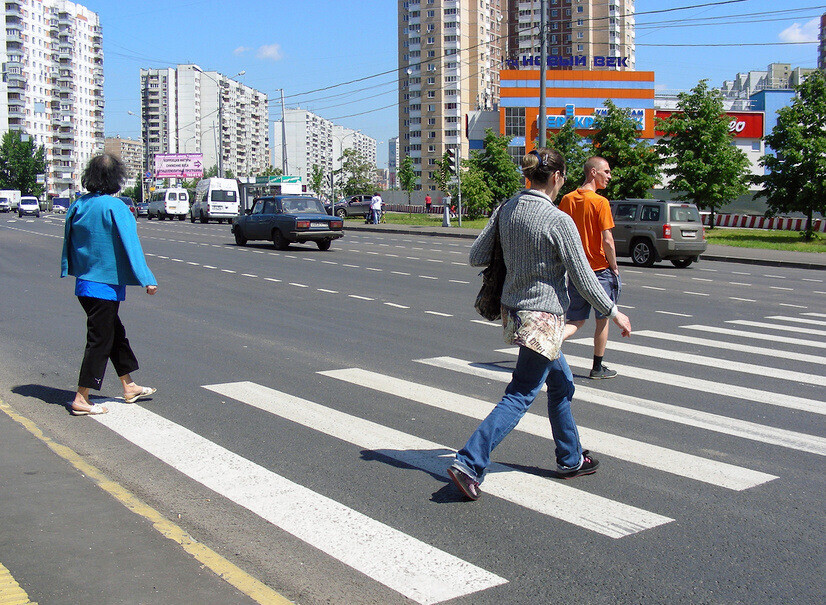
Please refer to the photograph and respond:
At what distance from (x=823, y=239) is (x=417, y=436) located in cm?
3323

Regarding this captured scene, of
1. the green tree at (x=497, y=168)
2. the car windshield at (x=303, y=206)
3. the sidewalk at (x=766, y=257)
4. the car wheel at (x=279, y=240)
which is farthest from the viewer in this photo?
the green tree at (x=497, y=168)

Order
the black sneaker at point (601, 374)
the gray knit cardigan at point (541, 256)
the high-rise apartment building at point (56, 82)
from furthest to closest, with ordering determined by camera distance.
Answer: the high-rise apartment building at point (56, 82), the black sneaker at point (601, 374), the gray knit cardigan at point (541, 256)

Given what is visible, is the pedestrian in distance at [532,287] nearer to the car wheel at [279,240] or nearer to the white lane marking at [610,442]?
the white lane marking at [610,442]

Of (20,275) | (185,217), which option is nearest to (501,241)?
(20,275)

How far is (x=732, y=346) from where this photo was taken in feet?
31.3

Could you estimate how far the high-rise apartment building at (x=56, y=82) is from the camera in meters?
134

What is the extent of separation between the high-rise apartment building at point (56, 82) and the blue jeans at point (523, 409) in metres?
144

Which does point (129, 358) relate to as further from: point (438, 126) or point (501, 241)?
point (438, 126)

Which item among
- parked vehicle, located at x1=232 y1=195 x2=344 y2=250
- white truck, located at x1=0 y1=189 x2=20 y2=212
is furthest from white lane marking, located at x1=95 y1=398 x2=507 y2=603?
white truck, located at x1=0 y1=189 x2=20 y2=212

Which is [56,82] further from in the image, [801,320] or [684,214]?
[801,320]

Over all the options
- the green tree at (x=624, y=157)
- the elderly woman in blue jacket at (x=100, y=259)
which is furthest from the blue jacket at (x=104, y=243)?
the green tree at (x=624, y=157)

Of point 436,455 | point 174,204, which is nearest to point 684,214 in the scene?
point 436,455

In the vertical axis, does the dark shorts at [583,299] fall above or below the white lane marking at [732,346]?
above

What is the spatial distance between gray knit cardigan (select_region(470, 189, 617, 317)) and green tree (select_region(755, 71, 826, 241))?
30.7 m
